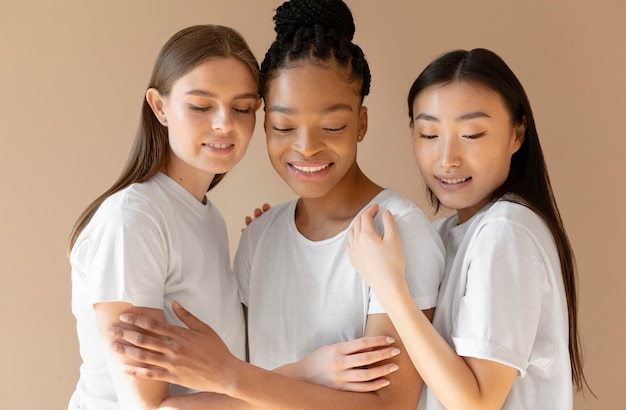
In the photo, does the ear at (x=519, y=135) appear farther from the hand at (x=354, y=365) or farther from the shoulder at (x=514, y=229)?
the hand at (x=354, y=365)

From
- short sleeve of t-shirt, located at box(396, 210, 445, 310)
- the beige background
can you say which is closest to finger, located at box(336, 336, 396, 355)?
short sleeve of t-shirt, located at box(396, 210, 445, 310)

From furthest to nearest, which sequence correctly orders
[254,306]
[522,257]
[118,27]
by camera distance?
[118,27] < [254,306] < [522,257]

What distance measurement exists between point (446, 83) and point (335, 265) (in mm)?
470

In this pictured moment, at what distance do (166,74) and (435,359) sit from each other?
845 mm

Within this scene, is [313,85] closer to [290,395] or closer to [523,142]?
[523,142]

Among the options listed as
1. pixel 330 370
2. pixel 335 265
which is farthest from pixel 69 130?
pixel 330 370

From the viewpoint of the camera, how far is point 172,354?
4.99 ft

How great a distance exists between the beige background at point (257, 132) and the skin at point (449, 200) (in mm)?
675

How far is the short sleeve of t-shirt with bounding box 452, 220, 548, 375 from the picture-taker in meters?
1.49

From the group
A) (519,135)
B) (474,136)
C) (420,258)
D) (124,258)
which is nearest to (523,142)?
(519,135)

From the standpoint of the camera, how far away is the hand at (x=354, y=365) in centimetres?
155

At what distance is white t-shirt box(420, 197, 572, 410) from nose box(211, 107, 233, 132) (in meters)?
0.57

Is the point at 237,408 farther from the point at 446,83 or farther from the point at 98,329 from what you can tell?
the point at 446,83

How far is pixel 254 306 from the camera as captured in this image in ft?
6.07
